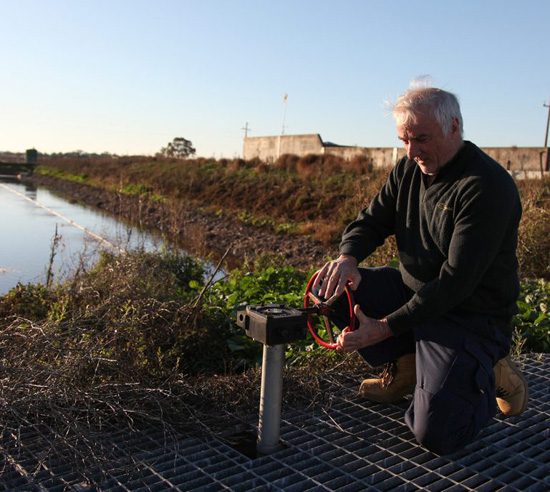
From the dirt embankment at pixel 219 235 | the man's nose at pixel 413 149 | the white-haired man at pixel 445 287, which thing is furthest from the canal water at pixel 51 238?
A: the man's nose at pixel 413 149

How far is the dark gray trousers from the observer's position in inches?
103

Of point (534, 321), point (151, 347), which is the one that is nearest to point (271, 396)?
point (151, 347)

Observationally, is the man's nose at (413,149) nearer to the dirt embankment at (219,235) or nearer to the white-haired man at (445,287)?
the white-haired man at (445,287)

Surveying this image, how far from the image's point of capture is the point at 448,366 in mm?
2695

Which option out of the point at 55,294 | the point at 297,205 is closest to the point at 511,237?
the point at 55,294

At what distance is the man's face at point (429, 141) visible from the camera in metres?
2.78

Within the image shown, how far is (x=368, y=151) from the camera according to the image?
928 inches

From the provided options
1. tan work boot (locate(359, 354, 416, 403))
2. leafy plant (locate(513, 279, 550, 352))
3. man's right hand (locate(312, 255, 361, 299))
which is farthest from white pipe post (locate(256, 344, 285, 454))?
leafy plant (locate(513, 279, 550, 352))

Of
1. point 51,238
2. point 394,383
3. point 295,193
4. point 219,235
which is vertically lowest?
point 219,235

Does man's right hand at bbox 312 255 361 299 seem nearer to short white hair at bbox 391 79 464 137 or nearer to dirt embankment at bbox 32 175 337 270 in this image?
short white hair at bbox 391 79 464 137

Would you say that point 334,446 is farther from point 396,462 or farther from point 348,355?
point 348,355

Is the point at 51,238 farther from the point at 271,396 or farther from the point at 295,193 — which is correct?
the point at 295,193

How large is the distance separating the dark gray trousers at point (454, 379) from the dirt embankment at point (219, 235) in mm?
6420

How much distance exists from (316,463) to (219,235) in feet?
47.0
